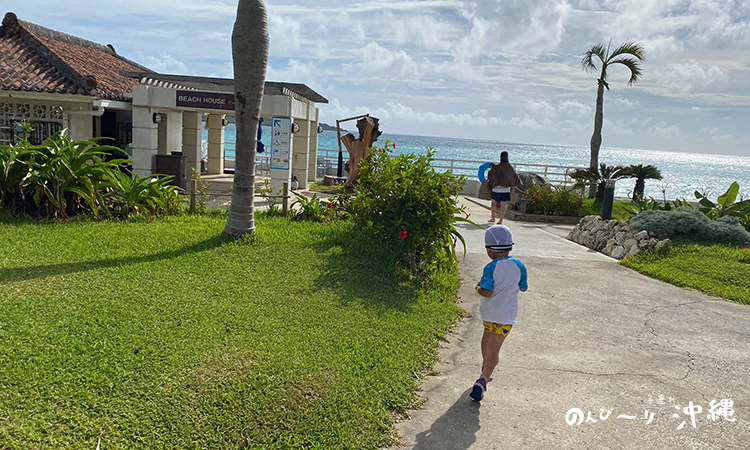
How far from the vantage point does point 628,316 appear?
7160 mm

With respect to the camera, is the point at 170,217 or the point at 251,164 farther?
the point at 170,217

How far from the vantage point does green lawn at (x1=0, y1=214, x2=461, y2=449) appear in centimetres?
381

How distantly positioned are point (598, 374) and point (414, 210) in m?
3.44

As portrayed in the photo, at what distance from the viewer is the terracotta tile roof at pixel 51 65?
44.5 feet

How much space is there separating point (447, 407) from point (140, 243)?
5.38 meters

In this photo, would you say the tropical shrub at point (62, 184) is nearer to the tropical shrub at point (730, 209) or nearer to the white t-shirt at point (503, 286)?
the white t-shirt at point (503, 286)

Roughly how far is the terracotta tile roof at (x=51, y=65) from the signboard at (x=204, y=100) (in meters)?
1.70

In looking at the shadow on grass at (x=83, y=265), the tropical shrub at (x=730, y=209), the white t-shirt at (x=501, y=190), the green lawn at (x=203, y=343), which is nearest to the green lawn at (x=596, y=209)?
the tropical shrub at (x=730, y=209)

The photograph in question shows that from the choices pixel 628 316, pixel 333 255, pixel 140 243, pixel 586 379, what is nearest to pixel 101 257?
pixel 140 243

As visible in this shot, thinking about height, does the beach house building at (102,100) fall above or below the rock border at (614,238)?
above

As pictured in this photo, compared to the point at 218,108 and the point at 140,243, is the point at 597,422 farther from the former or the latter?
the point at 218,108

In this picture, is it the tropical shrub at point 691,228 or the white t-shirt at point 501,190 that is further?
the white t-shirt at point 501,190

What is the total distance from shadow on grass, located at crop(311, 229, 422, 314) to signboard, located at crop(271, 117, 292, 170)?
21.8ft

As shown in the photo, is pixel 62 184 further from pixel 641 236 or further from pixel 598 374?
pixel 641 236
